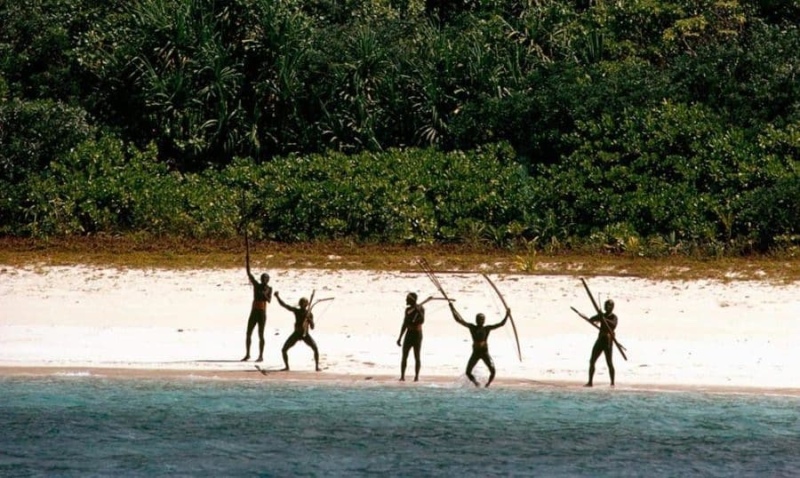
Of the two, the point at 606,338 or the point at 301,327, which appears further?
the point at 301,327

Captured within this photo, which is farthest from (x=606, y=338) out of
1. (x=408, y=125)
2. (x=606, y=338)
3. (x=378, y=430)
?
(x=408, y=125)

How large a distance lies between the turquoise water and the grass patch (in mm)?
4718

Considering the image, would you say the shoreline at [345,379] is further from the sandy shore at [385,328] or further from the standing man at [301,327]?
the standing man at [301,327]

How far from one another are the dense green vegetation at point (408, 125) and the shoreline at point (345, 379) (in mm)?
6619

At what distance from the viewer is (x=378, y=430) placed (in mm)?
15523

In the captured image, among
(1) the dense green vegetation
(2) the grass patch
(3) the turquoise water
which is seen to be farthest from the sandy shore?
(1) the dense green vegetation

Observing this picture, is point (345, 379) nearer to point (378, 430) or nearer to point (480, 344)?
point (378, 430)

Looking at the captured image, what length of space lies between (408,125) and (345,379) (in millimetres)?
11295

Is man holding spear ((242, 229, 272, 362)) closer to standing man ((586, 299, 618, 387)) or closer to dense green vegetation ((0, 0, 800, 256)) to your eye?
standing man ((586, 299, 618, 387))

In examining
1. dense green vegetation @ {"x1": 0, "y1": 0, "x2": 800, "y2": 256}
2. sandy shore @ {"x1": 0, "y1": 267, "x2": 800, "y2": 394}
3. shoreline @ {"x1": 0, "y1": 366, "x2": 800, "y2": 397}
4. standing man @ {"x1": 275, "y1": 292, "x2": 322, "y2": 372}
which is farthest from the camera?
dense green vegetation @ {"x1": 0, "y1": 0, "x2": 800, "y2": 256}

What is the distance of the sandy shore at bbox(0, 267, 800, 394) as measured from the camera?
16.1m

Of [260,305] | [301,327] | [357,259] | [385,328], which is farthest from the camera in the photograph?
[357,259]

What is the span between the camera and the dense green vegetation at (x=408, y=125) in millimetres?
23250

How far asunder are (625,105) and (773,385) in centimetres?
1011
